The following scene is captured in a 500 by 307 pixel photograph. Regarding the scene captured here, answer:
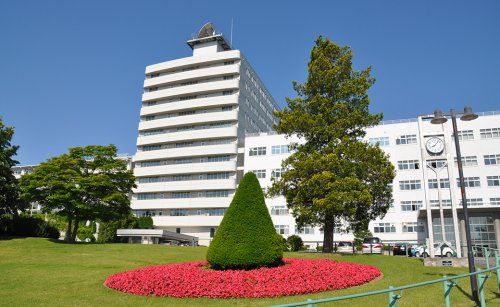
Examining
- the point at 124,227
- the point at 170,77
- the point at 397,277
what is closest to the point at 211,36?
the point at 170,77

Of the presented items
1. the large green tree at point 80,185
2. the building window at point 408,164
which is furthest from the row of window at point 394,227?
the large green tree at point 80,185

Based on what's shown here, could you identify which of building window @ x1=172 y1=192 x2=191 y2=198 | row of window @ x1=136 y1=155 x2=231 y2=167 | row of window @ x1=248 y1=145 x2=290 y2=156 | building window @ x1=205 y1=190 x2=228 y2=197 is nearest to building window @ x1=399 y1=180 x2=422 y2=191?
row of window @ x1=248 y1=145 x2=290 y2=156

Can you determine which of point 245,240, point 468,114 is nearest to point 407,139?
point 468,114

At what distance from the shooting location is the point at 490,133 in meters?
57.5

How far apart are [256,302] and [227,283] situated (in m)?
1.69

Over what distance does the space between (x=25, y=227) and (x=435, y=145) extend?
4275cm

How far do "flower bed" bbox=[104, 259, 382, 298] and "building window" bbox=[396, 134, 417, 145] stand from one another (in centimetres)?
4900

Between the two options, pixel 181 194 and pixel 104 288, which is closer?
pixel 104 288

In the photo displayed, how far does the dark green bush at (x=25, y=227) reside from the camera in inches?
1725

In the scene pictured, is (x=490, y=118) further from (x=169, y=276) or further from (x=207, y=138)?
(x=169, y=276)

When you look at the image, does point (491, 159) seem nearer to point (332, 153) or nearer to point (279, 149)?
point (279, 149)

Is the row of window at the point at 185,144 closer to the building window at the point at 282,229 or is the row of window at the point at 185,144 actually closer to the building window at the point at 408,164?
the building window at the point at 282,229

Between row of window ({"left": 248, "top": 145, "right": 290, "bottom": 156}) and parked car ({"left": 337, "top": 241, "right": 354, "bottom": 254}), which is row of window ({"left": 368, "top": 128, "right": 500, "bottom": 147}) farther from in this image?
parked car ({"left": 337, "top": 241, "right": 354, "bottom": 254})

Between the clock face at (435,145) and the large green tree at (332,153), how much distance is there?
17.6 feet
